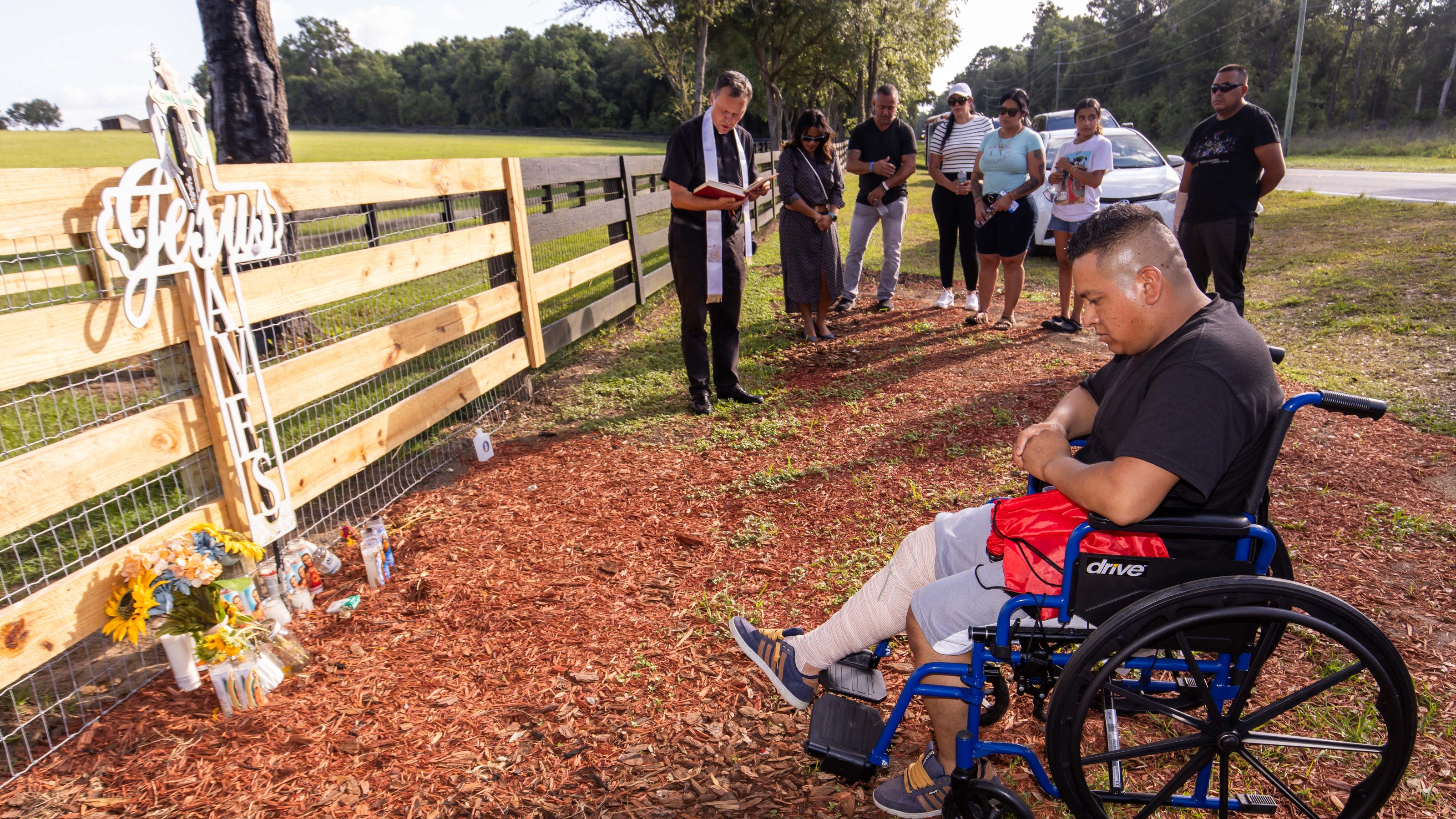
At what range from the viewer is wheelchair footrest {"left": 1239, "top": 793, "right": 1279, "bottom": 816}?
197 cm

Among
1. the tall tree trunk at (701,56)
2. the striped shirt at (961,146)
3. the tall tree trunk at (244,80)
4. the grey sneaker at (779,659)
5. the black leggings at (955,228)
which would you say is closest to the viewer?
the grey sneaker at (779,659)

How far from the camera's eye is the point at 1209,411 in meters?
1.78

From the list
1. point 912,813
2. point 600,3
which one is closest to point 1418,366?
point 912,813

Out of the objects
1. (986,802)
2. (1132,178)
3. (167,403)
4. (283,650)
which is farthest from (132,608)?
(1132,178)

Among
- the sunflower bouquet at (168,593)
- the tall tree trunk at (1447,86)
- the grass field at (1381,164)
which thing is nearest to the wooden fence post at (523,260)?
the sunflower bouquet at (168,593)

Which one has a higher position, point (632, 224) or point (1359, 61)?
point (1359, 61)

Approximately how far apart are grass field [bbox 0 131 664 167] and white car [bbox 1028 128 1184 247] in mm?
9564

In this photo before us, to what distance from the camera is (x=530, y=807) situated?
2271 mm

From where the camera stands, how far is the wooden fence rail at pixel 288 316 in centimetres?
232

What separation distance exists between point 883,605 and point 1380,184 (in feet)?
66.0

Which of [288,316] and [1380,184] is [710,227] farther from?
[1380,184]

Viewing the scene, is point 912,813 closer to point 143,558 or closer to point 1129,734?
point 1129,734

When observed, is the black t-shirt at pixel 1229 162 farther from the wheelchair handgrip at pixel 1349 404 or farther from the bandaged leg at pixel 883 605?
the bandaged leg at pixel 883 605

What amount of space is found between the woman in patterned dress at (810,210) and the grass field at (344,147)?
957cm
